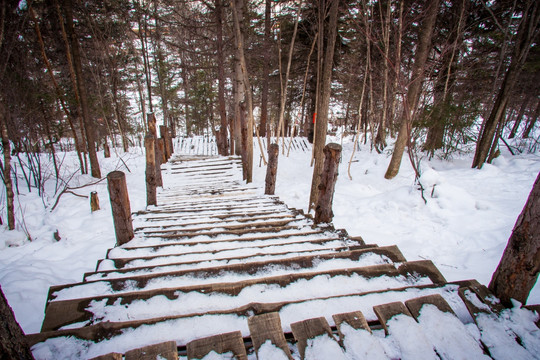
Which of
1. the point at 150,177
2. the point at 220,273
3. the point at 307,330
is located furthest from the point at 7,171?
the point at 307,330

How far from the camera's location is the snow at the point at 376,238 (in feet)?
3.50

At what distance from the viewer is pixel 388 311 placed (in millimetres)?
1115

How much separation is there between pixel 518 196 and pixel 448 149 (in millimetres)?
3650

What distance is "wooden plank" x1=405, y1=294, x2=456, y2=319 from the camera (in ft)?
3.74

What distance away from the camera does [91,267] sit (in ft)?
10.8

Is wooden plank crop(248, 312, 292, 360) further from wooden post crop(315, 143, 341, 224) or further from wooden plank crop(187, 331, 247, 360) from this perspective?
wooden post crop(315, 143, 341, 224)

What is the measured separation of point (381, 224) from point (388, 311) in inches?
146

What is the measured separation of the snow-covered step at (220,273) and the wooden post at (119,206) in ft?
3.15

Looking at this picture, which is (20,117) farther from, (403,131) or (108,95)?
(403,131)

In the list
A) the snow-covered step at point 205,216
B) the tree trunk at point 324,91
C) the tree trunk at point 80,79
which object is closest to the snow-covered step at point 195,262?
the snow-covered step at point 205,216

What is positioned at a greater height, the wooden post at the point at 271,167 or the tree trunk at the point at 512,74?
the tree trunk at the point at 512,74

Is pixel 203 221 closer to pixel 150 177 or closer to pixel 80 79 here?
pixel 150 177

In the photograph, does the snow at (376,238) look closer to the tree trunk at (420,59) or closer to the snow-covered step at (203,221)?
the snow-covered step at (203,221)

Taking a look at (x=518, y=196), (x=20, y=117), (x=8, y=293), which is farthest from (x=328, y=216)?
(x=20, y=117)
